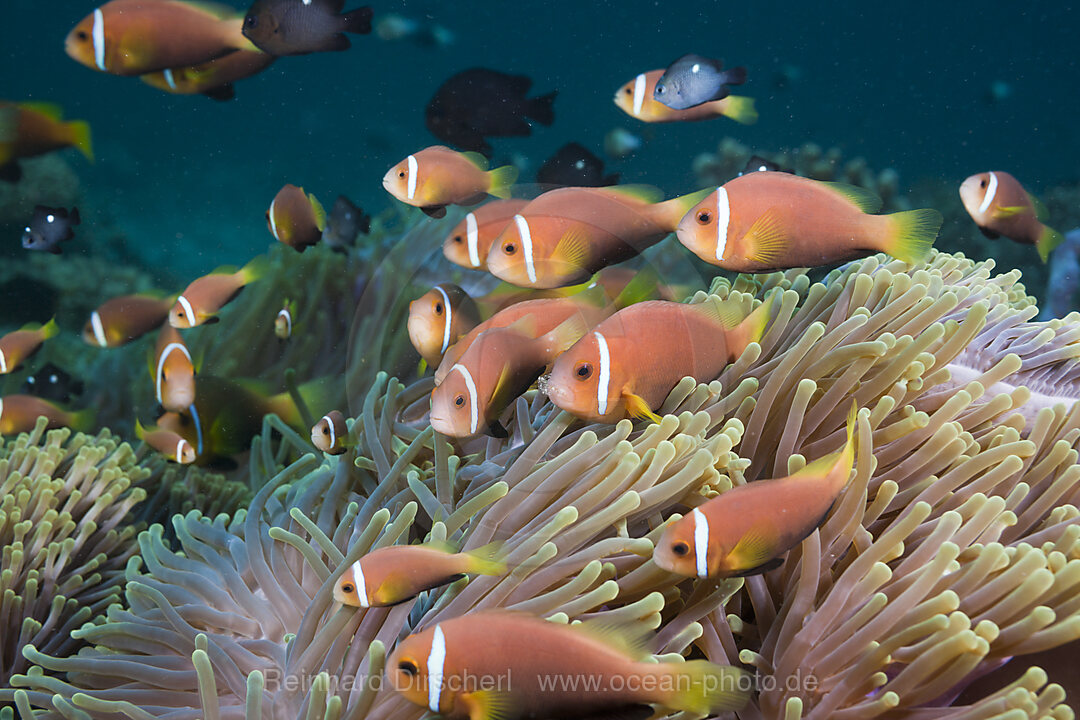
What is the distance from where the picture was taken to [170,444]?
2312mm

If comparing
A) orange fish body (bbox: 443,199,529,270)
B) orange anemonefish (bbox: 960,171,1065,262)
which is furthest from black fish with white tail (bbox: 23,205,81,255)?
orange anemonefish (bbox: 960,171,1065,262)

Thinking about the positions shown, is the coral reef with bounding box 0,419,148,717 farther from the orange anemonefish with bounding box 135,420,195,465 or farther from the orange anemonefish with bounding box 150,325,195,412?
the orange anemonefish with bounding box 150,325,195,412

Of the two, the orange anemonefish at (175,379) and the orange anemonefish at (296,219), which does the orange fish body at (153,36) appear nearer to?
the orange anemonefish at (296,219)

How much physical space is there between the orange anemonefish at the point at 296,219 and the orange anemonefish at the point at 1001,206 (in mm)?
2875

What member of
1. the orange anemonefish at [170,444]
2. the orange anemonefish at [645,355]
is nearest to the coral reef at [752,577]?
the orange anemonefish at [645,355]

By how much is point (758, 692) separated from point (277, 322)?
8.04 ft

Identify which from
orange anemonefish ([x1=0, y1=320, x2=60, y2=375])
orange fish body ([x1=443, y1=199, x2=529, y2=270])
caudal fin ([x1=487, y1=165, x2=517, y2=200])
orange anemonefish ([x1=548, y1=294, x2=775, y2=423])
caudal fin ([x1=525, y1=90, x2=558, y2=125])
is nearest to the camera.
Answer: orange anemonefish ([x1=548, y1=294, x2=775, y2=423])

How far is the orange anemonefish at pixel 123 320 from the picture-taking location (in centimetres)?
297

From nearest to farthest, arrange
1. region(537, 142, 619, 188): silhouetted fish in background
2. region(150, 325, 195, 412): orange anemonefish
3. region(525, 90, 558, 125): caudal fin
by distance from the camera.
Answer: region(150, 325, 195, 412): orange anemonefish, region(525, 90, 558, 125): caudal fin, region(537, 142, 619, 188): silhouetted fish in background

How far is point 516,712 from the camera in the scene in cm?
84

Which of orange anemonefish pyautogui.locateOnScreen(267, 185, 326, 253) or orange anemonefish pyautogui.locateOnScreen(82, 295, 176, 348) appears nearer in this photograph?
orange anemonefish pyautogui.locateOnScreen(267, 185, 326, 253)

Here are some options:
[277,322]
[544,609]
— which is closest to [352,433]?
[544,609]

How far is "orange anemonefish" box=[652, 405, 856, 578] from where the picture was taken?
0.91m

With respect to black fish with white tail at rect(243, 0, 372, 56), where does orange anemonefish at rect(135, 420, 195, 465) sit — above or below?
below
